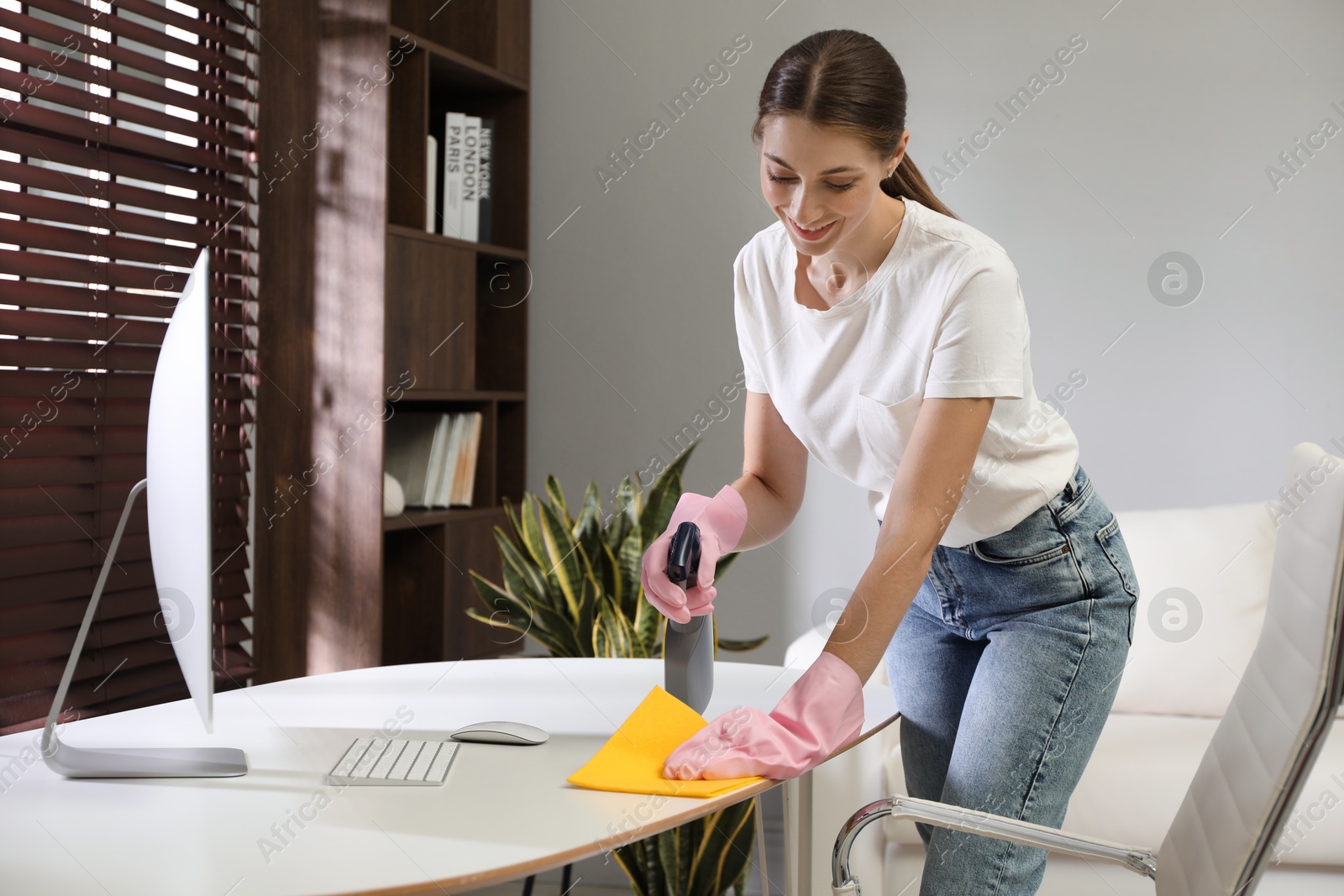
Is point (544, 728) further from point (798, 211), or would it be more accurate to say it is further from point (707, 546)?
point (798, 211)

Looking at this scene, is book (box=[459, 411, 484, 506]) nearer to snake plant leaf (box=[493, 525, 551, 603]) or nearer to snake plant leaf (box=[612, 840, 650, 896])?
snake plant leaf (box=[493, 525, 551, 603])

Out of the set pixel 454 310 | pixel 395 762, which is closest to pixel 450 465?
pixel 454 310

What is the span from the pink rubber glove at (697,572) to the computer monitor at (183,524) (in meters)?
0.48

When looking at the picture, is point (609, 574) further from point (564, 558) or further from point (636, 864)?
point (636, 864)

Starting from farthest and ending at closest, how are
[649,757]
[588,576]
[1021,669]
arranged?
[588,576] → [1021,669] → [649,757]

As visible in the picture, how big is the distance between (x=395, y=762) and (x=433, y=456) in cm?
170

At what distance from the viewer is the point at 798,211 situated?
1188mm

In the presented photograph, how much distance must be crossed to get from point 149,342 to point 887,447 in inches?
64.5

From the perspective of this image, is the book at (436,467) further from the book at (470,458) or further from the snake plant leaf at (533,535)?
the snake plant leaf at (533,535)

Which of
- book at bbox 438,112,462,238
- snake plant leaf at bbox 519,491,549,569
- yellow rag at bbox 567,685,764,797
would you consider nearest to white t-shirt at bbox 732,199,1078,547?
yellow rag at bbox 567,685,764,797

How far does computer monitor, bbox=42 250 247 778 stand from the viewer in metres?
0.82

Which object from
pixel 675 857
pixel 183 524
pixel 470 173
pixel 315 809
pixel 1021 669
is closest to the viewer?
pixel 183 524

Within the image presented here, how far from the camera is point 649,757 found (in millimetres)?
1075

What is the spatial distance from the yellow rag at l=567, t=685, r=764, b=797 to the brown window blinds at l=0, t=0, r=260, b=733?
1.06 metres
